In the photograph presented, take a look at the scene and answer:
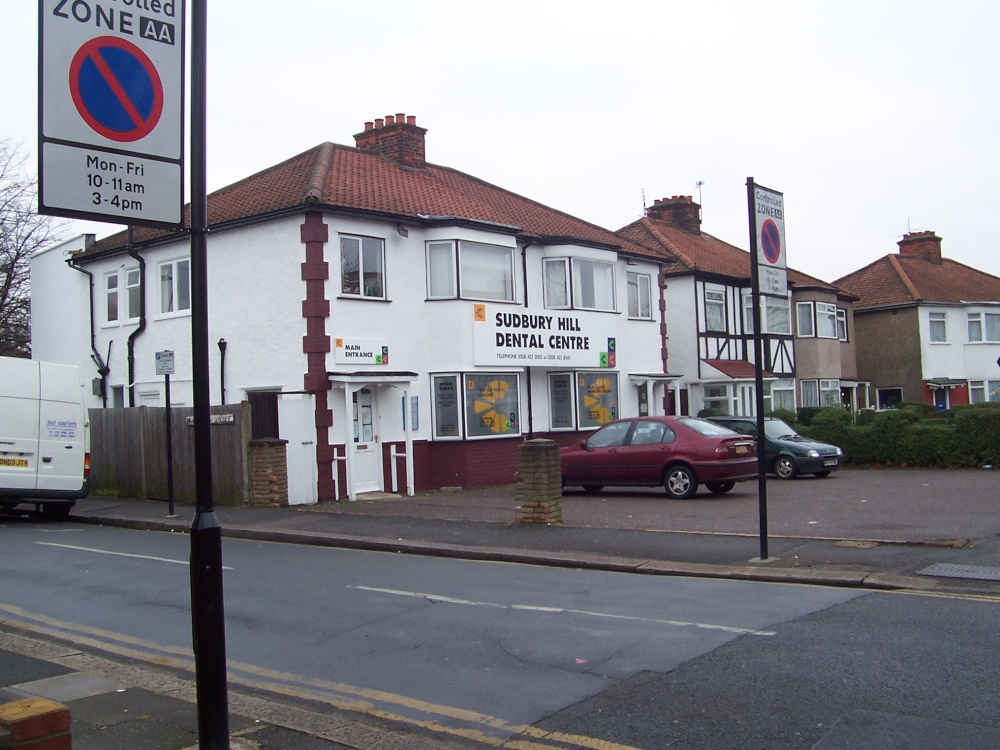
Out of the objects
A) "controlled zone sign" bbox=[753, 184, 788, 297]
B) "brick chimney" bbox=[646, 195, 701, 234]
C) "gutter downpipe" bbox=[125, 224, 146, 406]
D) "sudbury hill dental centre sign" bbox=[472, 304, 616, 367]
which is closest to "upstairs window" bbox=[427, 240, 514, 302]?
"sudbury hill dental centre sign" bbox=[472, 304, 616, 367]

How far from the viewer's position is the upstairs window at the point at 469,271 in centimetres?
2159

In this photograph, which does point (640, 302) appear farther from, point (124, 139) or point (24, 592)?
point (124, 139)

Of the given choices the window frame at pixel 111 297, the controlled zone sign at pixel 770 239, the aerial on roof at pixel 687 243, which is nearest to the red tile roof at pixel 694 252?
the aerial on roof at pixel 687 243

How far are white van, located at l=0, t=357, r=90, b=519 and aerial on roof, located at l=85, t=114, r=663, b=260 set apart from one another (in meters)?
4.26

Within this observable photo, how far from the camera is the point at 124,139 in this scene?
4879 millimetres

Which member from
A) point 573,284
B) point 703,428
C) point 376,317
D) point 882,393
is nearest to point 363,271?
point 376,317

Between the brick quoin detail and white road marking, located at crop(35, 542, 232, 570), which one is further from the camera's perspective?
the brick quoin detail

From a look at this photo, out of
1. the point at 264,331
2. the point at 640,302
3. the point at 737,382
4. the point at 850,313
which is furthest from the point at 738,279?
the point at 264,331

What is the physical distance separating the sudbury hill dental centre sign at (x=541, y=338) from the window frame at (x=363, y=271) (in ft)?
7.36

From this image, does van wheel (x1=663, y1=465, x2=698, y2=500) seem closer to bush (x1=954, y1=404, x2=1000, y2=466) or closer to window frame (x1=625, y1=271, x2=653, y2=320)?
window frame (x1=625, y1=271, x2=653, y2=320)

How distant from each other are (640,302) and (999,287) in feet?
93.5

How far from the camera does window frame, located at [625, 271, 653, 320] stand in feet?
89.8

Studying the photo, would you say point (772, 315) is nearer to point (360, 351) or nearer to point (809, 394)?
point (809, 394)

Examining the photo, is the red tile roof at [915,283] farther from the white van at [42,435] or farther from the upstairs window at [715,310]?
the white van at [42,435]
